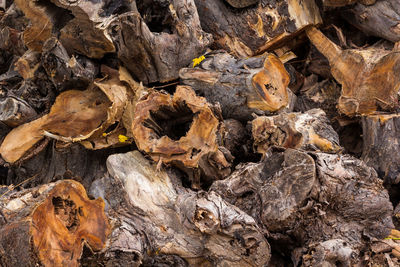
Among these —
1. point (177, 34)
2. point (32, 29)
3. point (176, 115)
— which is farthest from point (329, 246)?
point (32, 29)

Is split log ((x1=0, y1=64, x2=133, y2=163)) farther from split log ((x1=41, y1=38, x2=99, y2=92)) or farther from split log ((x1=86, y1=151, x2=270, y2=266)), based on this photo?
split log ((x1=86, y1=151, x2=270, y2=266))

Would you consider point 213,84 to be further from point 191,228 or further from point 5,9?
point 5,9

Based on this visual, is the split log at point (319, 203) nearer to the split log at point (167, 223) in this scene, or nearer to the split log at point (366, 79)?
the split log at point (167, 223)

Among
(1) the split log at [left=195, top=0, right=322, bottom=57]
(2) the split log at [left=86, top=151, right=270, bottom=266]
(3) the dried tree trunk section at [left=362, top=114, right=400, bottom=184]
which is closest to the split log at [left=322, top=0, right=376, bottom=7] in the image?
(1) the split log at [left=195, top=0, right=322, bottom=57]

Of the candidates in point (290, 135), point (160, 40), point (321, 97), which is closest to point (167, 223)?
point (290, 135)

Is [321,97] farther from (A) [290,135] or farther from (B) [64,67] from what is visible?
(B) [64,67]

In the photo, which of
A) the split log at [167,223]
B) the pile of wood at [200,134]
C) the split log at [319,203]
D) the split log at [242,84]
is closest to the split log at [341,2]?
the pile of wood at [200,134]
